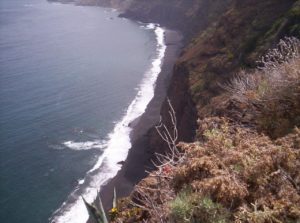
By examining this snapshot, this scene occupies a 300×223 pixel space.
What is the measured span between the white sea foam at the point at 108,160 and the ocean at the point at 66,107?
0.30ft

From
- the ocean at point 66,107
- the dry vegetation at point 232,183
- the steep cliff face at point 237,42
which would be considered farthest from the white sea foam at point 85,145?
the dry vegetation at point 232,183

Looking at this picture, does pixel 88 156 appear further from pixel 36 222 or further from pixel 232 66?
pixel 232 66

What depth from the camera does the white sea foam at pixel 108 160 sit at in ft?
107

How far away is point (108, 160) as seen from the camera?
1617 inches

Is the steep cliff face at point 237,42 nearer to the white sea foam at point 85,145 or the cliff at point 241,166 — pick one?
the white sea foam at point 85,145

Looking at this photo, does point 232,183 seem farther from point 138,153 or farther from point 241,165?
point 138,153

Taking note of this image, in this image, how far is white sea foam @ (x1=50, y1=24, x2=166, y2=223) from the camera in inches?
→ 1286

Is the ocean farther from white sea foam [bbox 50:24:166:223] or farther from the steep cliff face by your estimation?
the steep cliff face

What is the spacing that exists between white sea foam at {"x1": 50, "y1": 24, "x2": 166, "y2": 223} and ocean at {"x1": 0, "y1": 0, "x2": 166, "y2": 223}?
0.30 feet

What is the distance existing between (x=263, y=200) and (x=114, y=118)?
146ft

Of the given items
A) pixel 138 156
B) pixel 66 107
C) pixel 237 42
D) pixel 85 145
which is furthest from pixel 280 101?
pixel 66 107

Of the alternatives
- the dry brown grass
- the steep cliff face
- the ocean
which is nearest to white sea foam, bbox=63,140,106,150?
the ocean

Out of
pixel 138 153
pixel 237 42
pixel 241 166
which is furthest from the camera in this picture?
pixel 138 153

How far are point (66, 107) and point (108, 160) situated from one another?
15.8m
